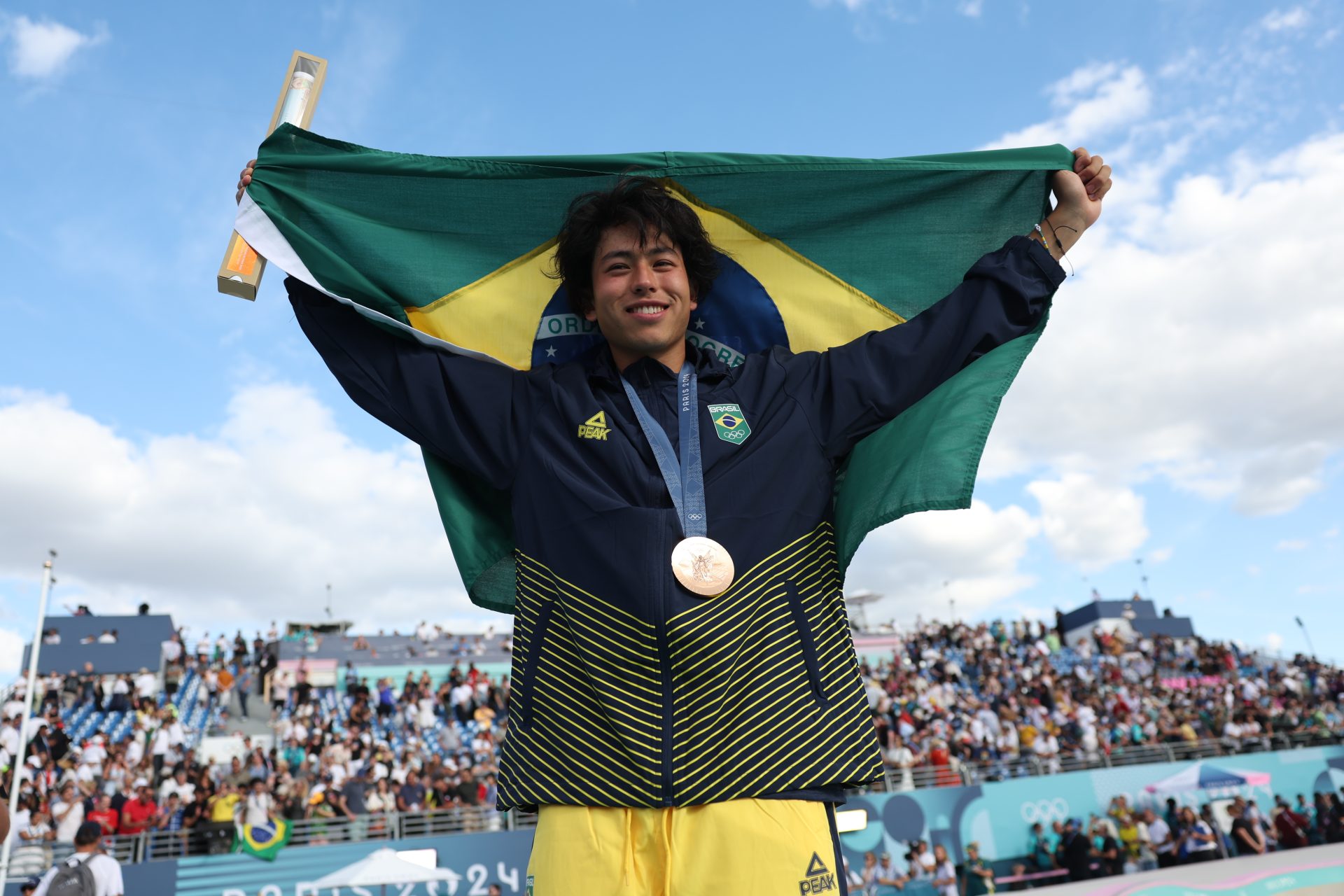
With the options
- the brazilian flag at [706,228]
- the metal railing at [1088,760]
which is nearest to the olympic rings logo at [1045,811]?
the metal railing at [1088,760]

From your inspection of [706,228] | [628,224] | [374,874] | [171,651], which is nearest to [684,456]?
[628,224]

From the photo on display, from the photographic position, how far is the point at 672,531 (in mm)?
2201

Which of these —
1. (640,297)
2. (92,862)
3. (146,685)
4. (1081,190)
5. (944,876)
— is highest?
(146,685)

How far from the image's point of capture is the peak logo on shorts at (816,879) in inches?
79.0

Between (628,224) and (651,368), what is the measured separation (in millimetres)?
437

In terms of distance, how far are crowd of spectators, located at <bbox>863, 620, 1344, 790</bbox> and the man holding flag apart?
1437 cm

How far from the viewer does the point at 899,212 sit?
3230 mm

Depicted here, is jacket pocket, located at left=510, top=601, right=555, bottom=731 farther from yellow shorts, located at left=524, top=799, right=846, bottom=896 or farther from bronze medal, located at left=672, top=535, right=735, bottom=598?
bronze medal, located at left=672, top=535, right=735, bottom=598

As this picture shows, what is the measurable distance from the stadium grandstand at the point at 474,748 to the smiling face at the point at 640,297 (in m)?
11.6

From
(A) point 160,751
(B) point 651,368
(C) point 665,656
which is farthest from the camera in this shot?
(A) point 160,751

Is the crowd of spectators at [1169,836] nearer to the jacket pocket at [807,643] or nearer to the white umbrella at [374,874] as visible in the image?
Answer: the white umbrella at [374,874]

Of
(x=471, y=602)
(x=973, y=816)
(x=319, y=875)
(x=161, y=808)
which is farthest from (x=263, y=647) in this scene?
(x=471, y=602)

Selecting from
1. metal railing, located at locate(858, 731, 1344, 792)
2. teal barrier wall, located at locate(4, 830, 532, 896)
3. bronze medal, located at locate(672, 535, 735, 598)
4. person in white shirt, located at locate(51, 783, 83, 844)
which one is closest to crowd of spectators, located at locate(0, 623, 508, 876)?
person in white shirt, located at locate(51, 783, 83, 844)

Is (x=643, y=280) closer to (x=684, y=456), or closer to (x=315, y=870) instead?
(x=684, y=456)
